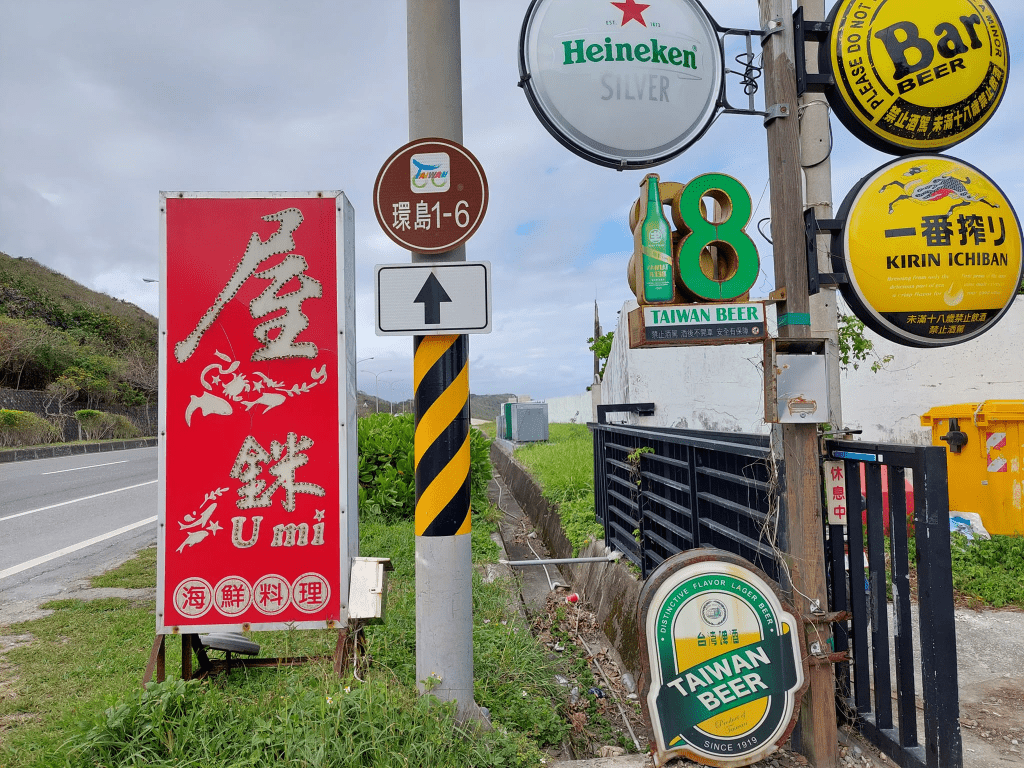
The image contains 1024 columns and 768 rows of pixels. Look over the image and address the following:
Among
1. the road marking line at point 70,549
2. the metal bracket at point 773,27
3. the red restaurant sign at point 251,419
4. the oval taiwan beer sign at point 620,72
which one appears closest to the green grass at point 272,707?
the red restaurant sign at point 251,419

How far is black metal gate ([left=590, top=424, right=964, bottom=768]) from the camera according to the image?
2596 millimetres

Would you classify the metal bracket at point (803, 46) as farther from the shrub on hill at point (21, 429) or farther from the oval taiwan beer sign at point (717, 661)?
the shrub on hill at point (21, 429)

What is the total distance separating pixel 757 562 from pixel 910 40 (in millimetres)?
2609

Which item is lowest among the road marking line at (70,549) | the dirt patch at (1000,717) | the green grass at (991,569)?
the dirt patch at (1000,717)

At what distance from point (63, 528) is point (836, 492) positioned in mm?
9408

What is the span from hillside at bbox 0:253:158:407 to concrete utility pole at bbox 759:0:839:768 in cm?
3799

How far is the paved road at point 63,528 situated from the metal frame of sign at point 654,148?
519 centimetres

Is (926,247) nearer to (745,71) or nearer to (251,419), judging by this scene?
(745,71)

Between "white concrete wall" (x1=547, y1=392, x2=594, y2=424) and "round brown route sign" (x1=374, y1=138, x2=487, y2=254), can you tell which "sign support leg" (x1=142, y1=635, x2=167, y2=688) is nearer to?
"round brown route sign" (x1=374, y1=138, x2=487, y2=254)

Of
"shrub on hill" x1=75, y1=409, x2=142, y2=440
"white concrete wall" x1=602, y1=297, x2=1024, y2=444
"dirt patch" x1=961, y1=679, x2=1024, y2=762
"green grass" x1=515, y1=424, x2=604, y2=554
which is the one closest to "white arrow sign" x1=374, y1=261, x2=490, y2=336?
"dirt patch" x1=961, y1=679, x2=1024, y2=762

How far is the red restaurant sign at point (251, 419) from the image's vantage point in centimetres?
346

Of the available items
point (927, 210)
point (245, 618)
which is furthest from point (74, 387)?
point (927, 210)

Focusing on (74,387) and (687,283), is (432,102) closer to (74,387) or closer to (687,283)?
(687,283)

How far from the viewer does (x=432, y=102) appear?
3.25m
